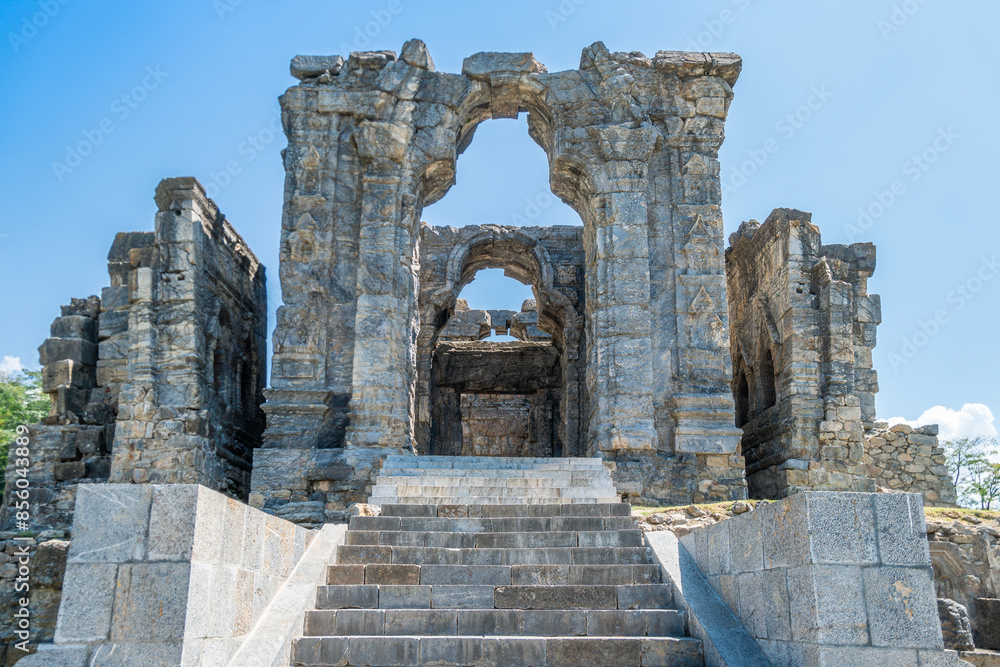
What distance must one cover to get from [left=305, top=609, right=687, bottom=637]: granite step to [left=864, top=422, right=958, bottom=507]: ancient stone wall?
31.0ft

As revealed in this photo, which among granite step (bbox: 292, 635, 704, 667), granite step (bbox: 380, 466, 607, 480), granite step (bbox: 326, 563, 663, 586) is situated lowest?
granite step (bbox: 292, 635, 704, 667)

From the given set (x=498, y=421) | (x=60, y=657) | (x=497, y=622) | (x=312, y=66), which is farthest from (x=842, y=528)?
(x=498, y=421)

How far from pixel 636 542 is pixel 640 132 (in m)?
7.44

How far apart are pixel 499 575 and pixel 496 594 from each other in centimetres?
33

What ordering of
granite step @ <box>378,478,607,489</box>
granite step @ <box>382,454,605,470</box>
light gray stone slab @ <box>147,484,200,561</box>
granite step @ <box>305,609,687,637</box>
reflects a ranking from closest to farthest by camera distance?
light gray stone slab @ <box>147,484,200,561</box> → granite step @ <box>305,609,687,637</box> → granite step @ <box>378,478,607,489</box> → granite step @ <box>382,454,605,470</box>

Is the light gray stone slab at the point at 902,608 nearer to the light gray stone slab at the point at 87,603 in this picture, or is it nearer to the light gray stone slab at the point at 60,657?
the light gray stone slab at the point at 87,603

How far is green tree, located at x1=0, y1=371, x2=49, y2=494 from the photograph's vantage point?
1880cm

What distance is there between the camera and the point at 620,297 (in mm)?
12312

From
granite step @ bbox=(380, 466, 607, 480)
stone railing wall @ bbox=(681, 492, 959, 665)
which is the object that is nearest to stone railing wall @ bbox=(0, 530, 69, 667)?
granite step @ bbox=(380, 466, 607, 480)

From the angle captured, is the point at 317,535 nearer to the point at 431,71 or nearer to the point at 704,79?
the point at 431,71

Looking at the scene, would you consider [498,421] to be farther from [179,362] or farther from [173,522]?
[173,522]

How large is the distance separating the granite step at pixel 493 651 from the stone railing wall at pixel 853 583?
2.99ft

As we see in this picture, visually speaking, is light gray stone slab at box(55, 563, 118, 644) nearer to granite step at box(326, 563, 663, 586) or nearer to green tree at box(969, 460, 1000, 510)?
granite step at box(326, 563, 663, 586)

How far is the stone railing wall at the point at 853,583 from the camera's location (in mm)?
4465
